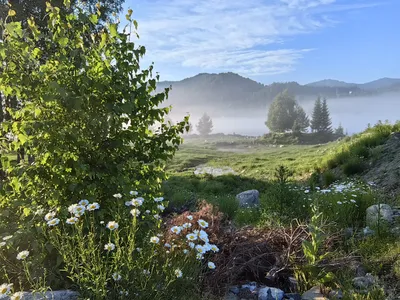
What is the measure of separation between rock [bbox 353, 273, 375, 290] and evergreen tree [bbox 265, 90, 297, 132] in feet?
467

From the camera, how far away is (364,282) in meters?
4.29

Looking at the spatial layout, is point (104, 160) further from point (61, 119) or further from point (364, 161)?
point (364, 161)

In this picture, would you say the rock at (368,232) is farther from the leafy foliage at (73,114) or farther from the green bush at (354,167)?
the green bush at (354,167)

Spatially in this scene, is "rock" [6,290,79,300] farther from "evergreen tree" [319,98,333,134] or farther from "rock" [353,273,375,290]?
"evergreen tree" [319,98,333,134]

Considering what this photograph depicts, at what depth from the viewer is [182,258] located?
4.22m

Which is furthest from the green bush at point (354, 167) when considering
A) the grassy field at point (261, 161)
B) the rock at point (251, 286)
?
the rock at point (251, 286)

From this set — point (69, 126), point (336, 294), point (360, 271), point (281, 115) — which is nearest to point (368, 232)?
point (360, 271)

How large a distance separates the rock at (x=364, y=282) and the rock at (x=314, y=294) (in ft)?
1.66

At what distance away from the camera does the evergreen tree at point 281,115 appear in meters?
144

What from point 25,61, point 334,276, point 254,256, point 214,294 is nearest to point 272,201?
point 254,256

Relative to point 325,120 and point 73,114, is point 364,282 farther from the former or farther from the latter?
point 325,120

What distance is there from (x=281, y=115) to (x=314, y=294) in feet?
478

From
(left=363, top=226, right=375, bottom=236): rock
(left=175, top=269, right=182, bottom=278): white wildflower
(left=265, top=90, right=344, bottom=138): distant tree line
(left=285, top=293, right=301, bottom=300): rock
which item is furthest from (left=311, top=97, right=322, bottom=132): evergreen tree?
(left=175, top=269, right=182, bottom=278): white wildflower

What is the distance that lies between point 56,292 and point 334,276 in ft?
11.3
